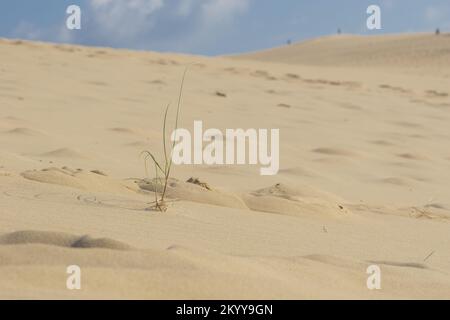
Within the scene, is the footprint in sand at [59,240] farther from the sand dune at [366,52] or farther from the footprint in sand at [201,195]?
the sand dune at [366,52]

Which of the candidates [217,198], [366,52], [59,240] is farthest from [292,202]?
[366,52]

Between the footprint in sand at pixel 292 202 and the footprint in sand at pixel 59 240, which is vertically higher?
the footprint in sand at pixel 292 202

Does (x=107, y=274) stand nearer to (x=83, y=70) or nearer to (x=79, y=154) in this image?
(x=79, y=154)

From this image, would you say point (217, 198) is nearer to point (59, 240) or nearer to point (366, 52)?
point (59, 240)

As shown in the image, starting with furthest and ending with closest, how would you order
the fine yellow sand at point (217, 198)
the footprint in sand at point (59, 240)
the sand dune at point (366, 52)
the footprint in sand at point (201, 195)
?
the sand dune at point (366, 52), the footprint in sand at point (201, 195), the footprint in sand at point (59, 240), the fine yellow sand at point (217, 198)

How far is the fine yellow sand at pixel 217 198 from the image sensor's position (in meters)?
1.73

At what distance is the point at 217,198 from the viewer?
3.03 m

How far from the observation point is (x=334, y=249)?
239 cm

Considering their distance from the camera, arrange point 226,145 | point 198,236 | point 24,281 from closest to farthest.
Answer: point 24,281 < point 198,236 < point 226,145

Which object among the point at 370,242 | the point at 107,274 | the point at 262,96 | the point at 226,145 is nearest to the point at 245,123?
the point at 226,145

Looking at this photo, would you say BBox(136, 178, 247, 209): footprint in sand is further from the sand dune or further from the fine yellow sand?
the sand dune

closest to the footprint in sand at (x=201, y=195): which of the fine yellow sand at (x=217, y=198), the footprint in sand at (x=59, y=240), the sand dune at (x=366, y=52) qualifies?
the fine yellow sand at (x=217, y=198)

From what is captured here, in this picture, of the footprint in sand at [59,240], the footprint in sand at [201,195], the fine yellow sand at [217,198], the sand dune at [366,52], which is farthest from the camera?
the sand dune at [366,52]

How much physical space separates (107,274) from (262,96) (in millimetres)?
7608
